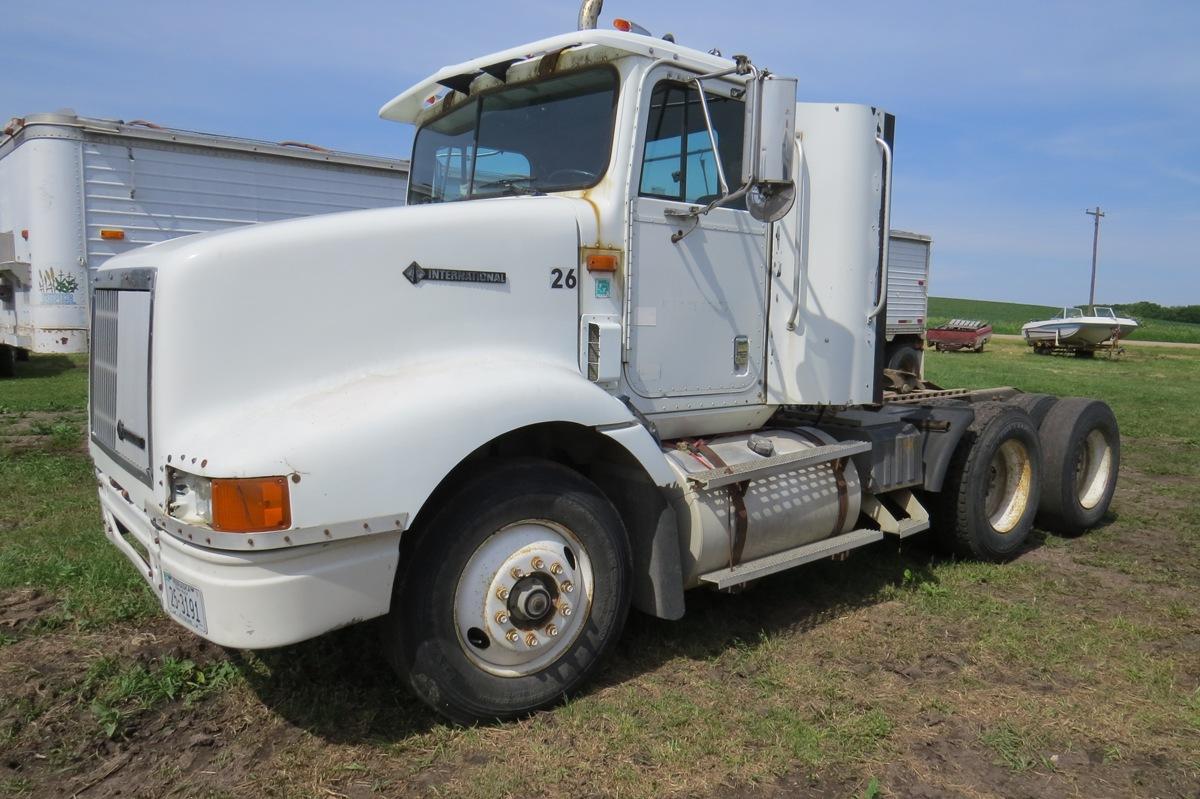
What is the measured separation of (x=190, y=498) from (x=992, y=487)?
5183 mm

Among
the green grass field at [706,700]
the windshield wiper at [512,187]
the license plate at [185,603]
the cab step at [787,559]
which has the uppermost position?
the windshield wiper at [512,187]

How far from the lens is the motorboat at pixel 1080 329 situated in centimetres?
3281

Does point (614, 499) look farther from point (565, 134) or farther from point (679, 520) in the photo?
point (565, 134)

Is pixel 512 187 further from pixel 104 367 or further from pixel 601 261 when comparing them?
pixel 104 367

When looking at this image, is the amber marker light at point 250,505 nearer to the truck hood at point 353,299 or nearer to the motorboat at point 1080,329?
the truck hood at point 353,299

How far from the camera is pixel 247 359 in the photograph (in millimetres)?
3154

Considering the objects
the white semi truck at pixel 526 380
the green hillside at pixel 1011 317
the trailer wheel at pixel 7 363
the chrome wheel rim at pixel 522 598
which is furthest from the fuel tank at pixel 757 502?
the green hillside at pixel 1011 317

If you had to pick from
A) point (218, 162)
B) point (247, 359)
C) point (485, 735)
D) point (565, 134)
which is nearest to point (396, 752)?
point (485, 735)

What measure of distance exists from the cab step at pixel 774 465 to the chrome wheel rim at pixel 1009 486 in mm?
1750

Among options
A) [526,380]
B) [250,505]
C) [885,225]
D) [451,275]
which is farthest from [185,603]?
[885,225]

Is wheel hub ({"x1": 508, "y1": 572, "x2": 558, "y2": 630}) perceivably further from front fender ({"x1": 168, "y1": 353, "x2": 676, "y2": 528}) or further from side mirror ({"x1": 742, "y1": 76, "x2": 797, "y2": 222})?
side mirror ({"x1": 742, "y1": 76, "x2": 797, "y2": 222})

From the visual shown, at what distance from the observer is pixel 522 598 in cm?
350

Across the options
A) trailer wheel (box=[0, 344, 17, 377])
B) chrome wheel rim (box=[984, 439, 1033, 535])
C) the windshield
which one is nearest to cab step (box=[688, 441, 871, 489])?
the windshield

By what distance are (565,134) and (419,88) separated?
3.54ft
